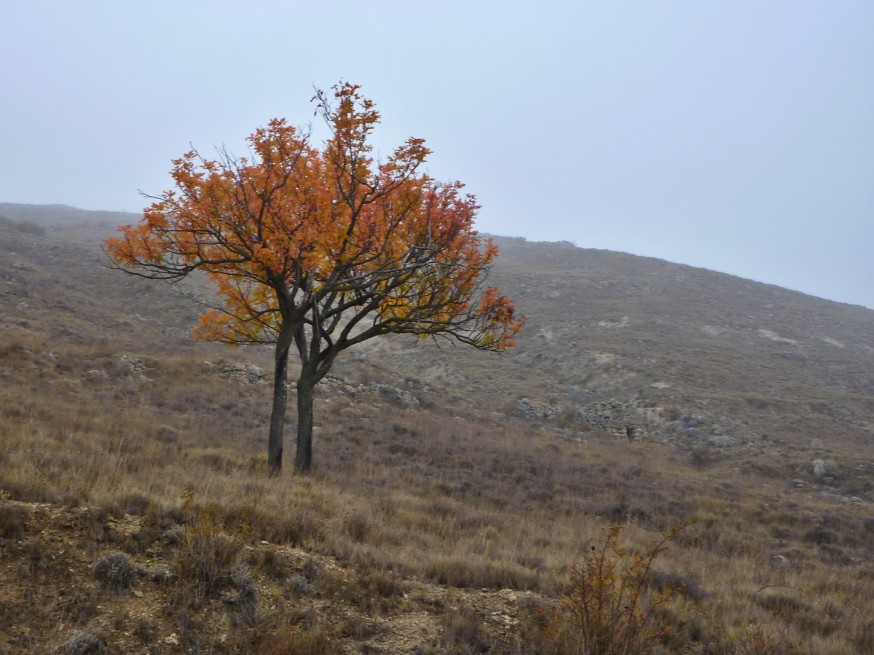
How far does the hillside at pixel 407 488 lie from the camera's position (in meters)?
4.65

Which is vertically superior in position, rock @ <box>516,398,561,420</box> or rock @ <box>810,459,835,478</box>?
rock @ <box>810,459,835,478</box>

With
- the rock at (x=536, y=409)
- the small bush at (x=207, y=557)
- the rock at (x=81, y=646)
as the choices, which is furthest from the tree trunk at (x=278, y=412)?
the rock at (x=536, y=409)

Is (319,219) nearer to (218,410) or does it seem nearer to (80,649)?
(80,649)

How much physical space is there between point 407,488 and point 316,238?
18.1ft

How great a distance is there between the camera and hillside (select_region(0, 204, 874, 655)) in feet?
15.3

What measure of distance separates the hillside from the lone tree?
9.92 ft

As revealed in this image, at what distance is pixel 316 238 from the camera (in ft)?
30.4

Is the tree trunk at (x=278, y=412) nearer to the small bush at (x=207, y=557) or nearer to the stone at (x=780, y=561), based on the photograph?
the small bush at (x=207, y=557)

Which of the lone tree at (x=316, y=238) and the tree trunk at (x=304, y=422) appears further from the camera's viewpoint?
the tree trunk at (x=304, y=422)

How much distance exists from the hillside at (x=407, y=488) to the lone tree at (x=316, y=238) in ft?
9.92

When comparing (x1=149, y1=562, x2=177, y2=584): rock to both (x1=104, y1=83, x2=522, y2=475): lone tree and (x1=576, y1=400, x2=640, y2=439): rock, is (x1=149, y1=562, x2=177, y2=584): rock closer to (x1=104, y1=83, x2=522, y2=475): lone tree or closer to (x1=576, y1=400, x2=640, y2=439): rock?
(x1=104, y1=83, x2=522, y2=475): lone tree

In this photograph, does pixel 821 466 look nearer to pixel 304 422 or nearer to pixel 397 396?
pixel 397 396

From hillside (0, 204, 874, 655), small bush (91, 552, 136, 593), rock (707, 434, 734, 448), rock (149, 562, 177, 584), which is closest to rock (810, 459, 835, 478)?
hillside (0, 204, 874, 655)

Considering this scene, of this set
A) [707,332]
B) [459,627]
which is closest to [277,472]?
[459,627]
